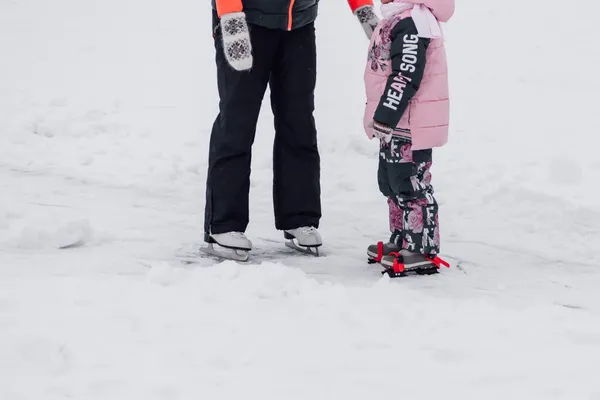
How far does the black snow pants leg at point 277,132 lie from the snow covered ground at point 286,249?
26cm

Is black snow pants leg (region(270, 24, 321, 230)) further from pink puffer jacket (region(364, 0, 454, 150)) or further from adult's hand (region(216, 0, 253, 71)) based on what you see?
pink puffer jacket (region(364, 0, 454, 150))

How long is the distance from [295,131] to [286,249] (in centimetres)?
62

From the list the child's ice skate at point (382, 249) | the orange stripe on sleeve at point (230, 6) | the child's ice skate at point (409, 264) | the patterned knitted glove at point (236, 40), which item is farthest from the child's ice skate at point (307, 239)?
the orange stripe on sleeve at point (230, 6)

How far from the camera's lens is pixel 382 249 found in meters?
4.02

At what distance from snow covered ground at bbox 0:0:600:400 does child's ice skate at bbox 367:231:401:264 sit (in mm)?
69

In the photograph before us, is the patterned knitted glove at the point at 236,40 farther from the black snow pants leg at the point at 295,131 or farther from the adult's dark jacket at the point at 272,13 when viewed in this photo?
the black snow pants leg at the point at 295,131

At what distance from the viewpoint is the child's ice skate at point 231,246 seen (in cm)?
393

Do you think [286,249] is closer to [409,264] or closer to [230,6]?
[409,264]

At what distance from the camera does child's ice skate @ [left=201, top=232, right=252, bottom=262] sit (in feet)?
12.9

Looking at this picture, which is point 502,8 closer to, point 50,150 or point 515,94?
point 515,94

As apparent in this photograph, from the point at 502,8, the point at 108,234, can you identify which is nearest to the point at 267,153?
the point at 108,234

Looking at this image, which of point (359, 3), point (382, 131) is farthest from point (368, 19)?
point (382, 131)

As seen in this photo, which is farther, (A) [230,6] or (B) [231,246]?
(B) [231,246]

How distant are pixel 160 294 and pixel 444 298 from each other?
3.86 feet
